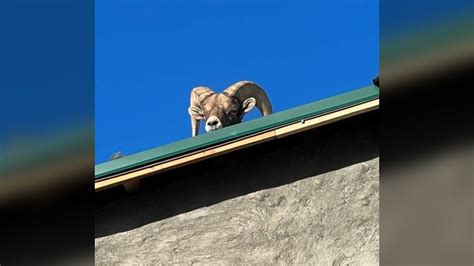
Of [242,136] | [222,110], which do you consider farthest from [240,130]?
[222,110]

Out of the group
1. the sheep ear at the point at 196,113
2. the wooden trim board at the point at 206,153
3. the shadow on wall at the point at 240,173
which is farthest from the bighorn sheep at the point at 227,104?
the wooden trim board at the point at 206,153

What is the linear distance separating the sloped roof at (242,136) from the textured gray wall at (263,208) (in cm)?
16

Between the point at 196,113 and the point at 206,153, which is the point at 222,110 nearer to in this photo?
the point at 196,113

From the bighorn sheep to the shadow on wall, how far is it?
12.2m

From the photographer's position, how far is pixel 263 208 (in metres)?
6.91

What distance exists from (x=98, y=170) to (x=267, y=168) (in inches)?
51.8

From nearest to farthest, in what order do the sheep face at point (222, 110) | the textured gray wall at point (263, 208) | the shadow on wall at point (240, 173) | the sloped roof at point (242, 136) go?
the textured gray wall at point (263, 208) → the sloped roof at point (242, 136) → the shadow on wall at point (240, 173) → the sheep face at point (222, 110)

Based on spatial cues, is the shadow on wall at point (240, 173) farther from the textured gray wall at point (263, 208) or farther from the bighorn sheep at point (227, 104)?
the bighorn sheep at point (227, 104)

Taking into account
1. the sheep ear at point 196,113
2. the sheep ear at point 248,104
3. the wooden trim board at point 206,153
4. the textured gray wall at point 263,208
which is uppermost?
the sheep ear at point 196,113

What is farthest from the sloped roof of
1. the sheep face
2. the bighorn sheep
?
the sheep face

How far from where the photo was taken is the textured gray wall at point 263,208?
6715 millimetres
